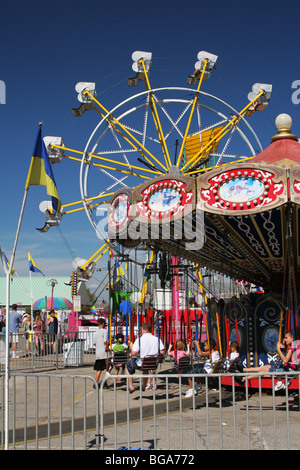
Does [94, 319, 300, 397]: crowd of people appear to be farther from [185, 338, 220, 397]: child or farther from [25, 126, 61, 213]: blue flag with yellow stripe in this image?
[25, 126, 61, 213]: blue flag with yellow stripe

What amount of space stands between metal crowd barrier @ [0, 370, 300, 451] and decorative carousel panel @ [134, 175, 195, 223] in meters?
2.54

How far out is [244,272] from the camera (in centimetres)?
1377

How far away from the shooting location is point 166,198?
791 centimetres

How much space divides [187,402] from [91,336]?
10017mm

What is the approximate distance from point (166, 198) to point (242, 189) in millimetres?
1255

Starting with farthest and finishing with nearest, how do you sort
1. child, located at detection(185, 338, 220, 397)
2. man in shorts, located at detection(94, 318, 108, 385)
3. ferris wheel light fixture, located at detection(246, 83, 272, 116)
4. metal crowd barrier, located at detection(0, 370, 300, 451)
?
ferris wheel light fixture, located at detection(246, 83, 272, 116) → man in shorts, located at detection(94, 318, 108, 385) → child, located at detection(185, 338, 220, 397) → metal crowd barrier, located at detection(0, 370, 300, 451)

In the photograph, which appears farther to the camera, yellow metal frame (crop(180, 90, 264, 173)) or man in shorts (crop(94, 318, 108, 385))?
yellow metal frame (crop(180, 90, 264, 173))

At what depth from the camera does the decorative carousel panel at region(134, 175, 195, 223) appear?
25.2ft

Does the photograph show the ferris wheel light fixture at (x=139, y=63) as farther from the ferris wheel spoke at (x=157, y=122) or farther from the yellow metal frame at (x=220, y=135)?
the yellow metal frame at (x=220, y=135)

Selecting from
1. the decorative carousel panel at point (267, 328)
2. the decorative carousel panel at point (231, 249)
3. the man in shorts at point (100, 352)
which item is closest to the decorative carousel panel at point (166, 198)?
the decorative carousel panel at point (231, 249)

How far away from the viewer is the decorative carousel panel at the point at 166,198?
25.2 ft

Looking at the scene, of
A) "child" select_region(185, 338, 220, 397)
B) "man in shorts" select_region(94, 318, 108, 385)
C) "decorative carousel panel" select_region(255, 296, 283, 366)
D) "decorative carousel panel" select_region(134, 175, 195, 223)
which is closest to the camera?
"decorative carousel panel" select_region(134, 175, 195, 223)

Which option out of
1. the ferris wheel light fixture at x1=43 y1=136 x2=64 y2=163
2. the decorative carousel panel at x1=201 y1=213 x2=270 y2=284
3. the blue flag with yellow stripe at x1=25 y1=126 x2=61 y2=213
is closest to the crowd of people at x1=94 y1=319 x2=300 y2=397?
the decorative carousel panel at x1=201 y1=213 x2=270 y2=284

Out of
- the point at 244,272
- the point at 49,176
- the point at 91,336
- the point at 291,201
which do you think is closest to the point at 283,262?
the point at 244,272
